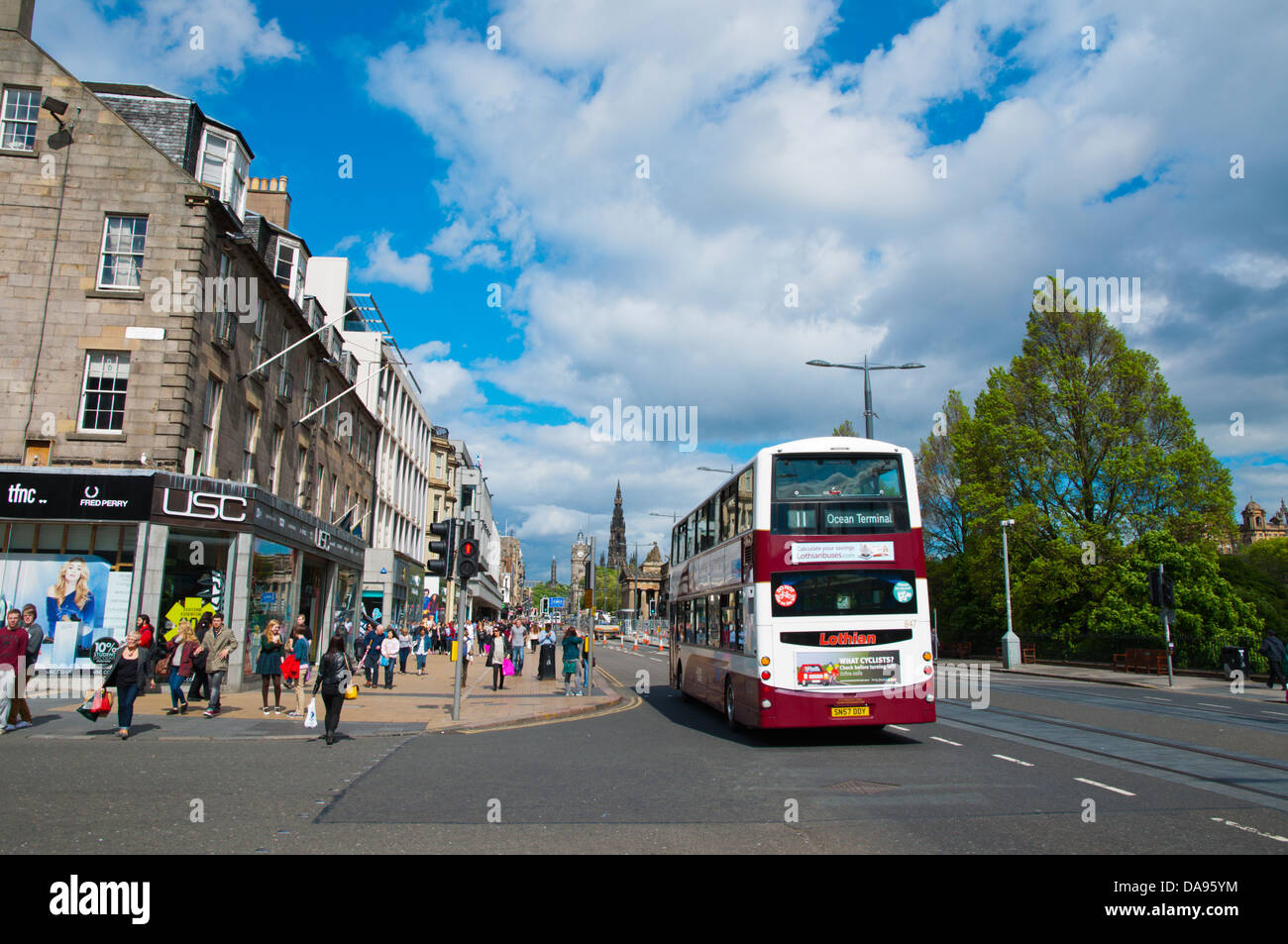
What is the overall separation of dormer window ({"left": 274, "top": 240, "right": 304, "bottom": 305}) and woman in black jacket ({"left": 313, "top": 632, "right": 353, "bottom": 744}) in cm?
1730

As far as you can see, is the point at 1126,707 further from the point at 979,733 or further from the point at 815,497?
the point at 815,497

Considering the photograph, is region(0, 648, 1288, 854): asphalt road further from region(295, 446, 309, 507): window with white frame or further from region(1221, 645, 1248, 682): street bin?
region(1221, 645, 1248, 682): street bin

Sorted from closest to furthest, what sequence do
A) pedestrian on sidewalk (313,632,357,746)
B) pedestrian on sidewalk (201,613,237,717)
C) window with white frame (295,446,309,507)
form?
pedestrian on sidewalk (313,632,357,746)
pedestrian on sidewalk (201,613,237,717)
window with white frame (295,446,309,507)

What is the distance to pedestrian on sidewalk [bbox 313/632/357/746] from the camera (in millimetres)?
13193

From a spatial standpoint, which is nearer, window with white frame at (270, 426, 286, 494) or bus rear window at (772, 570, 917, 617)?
bus rear window at (772, 570, 917, 617)

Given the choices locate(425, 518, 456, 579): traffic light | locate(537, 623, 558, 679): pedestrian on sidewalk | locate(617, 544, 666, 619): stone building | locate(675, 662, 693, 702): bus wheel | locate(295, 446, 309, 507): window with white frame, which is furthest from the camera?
locate(617, 544, 666, 619): stone building

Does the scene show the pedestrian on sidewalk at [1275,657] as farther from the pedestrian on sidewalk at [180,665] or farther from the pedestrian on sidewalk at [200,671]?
the pedestrian on sidewalk at [180,665]

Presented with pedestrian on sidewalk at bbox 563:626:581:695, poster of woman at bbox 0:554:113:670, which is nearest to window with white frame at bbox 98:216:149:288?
poster of woman at bbox 0:554:113:670

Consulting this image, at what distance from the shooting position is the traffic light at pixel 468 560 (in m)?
16.3

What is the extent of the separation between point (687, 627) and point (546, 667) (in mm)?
9717

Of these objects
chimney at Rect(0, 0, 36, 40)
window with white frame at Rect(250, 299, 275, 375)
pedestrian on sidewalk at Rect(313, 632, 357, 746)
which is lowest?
pedestrian on sidewalk at Rect(313, 632, 357, 746)

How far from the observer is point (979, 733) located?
14.0 m
